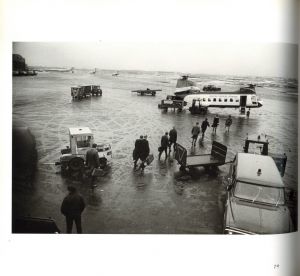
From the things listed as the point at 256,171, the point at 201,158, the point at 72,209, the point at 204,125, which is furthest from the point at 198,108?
the point at 72,209

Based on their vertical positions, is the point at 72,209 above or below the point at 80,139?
below

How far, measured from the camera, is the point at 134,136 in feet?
5.11

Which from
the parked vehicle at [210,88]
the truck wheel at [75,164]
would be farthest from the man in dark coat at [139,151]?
the parked vehicle at [210,88]

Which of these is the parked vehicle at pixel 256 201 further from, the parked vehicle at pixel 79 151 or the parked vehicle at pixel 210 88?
the parked vehicle at pixel 79 151

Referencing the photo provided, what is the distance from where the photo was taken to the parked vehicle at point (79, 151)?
1556mm

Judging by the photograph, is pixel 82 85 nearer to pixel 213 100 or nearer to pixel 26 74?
pixel 26 74

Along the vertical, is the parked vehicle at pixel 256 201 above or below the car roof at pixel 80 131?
below

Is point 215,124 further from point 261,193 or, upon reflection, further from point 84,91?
point 84,91

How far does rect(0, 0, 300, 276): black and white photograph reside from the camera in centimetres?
153

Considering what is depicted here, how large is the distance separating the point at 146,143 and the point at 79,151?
0.26 m
